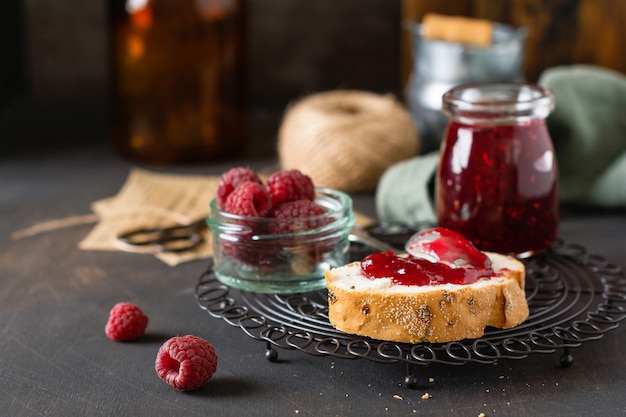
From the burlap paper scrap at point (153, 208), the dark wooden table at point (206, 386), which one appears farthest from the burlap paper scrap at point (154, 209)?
the dark wooden table at point (206, 386)

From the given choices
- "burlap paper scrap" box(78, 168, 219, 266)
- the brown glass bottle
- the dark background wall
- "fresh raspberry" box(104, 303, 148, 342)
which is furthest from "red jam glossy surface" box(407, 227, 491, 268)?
the dark background wall

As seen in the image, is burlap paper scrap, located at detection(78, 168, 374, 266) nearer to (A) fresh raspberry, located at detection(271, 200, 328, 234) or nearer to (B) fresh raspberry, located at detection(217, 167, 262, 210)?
(B) fresh raspberry, located at detection(217, 167, 262, 210)

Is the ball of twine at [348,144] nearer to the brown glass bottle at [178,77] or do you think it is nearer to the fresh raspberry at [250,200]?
the brown glass bottle at [178,77]

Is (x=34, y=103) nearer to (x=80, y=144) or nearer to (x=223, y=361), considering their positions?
(x=80, y=144)

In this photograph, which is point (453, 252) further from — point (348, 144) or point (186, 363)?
point (348, 144)

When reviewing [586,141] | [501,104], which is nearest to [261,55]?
[586,141]

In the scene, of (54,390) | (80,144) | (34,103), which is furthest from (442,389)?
(34,103)
